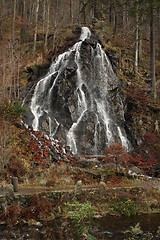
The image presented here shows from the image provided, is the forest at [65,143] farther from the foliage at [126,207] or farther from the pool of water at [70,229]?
the pool of water at [70,229]

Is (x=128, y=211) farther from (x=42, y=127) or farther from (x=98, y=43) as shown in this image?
(x=98, y=43)

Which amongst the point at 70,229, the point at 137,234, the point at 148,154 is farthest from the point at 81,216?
the point at 148,154

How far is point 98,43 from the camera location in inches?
892

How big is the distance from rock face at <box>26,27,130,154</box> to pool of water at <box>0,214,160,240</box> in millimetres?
8632

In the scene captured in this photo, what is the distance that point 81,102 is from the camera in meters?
18.5

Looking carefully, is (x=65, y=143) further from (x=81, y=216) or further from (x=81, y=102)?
(x=81, y=216)

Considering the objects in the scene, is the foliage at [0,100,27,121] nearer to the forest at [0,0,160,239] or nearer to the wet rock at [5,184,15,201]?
the forest at [0,0,160,239]

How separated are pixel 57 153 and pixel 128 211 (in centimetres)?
636

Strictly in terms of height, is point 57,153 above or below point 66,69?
below

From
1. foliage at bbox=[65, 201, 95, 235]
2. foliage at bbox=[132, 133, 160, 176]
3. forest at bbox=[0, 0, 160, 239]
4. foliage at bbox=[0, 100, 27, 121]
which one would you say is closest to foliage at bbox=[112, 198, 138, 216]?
forest at bbox=[0, 0, 160, 239]

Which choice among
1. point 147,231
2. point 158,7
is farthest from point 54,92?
point 147,231

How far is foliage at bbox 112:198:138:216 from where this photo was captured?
8.55 meters

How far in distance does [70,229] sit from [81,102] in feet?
39.6

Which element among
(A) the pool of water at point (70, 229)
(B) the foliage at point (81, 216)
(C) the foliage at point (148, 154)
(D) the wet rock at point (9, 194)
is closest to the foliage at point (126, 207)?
(A) the pool of water at point (70, 229)
